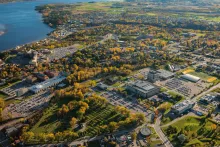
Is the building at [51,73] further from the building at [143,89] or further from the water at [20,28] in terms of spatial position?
the water at [20,28]

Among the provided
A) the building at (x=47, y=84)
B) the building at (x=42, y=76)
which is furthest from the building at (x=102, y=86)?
the building at (x=42, y=76)

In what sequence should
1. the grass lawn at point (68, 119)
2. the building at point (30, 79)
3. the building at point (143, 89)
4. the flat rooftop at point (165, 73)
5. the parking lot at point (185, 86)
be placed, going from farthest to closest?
the flat rooftop at point (165, 73) → the building at point (30, 79) → the parking lot at point (185, 86) → the building at point (143, 89) → the grass lawn at point (68, 119)

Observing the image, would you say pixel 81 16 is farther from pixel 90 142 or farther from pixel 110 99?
pixel 90 142

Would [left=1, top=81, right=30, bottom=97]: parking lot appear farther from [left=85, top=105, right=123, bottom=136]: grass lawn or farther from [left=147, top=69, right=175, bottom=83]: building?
[left=147, top=69, right=175, bottom=83]: building

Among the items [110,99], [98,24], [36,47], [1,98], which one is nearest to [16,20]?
[98,24]

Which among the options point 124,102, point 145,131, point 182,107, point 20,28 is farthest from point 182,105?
point 20,28

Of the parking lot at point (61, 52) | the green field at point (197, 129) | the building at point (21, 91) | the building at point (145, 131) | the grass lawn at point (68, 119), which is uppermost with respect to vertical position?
the parking lot at point (61, 52)

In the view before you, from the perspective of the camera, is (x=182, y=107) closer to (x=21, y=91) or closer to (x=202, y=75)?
(x=202, y=75)
